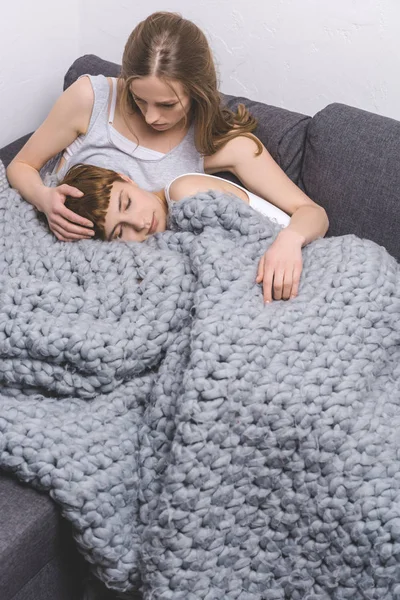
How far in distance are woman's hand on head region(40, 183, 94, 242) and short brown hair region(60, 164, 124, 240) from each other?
0.01m

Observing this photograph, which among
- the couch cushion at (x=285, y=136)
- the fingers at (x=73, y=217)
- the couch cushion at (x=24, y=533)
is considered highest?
the couch cushion at (x=285, y=136)

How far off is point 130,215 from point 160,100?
0.91ft

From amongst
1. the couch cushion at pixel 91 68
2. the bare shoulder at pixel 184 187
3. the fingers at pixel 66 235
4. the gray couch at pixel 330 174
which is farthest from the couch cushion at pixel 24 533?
the couch cushion at pixel 91 68

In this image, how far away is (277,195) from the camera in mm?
1631

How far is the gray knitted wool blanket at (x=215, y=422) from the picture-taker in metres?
1.15

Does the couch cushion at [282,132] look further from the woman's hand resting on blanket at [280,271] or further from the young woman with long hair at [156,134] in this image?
the woman's hand resting on blanket at [280,271]

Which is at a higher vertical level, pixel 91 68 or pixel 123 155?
pixel 91 68

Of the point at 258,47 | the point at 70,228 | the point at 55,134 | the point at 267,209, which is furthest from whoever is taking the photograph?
the point at 258,47

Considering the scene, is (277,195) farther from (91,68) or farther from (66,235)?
(91,68)

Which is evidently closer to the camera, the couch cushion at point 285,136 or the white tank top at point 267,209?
the white tank top at point 267,209

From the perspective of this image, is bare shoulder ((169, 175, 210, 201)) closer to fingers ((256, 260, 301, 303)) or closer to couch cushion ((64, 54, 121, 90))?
fingers ((256, 260, 301, 303))

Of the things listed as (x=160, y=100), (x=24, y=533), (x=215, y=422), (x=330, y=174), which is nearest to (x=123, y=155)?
(x=160, y=100)

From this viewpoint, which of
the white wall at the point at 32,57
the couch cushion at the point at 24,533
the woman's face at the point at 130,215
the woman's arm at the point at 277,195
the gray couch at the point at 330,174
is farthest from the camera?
the white wall at the point at 32,57

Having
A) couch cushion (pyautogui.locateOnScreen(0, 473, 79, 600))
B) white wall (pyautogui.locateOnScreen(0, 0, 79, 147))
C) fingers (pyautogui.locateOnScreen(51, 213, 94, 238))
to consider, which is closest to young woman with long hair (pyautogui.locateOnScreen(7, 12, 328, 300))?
fingers (pyautogui.locateOnScreen(51, 213, 94, 238))
